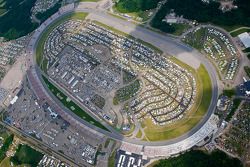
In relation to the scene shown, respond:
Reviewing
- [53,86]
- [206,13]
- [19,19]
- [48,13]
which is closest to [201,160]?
[206,13]

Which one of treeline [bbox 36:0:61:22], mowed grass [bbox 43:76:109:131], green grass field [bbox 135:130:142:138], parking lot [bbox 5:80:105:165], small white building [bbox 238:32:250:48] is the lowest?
parking lot [bbox 5:80:105:165]

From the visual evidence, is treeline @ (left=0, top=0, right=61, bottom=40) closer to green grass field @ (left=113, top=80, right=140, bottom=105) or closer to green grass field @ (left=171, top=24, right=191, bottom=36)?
green grass field @ (left=113, top=80, right=140, bottom=105)

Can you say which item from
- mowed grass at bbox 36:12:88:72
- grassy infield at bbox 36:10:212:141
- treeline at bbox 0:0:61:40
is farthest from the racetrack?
treeline at bbox 0:0:61:40

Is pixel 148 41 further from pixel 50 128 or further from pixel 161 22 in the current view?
pixel 50 128

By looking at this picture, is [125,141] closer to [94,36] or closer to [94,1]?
[94,36]

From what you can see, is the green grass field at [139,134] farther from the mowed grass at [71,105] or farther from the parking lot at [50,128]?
the parking lot at [50,128]

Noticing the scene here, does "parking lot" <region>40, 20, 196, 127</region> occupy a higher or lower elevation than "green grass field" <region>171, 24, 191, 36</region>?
lower

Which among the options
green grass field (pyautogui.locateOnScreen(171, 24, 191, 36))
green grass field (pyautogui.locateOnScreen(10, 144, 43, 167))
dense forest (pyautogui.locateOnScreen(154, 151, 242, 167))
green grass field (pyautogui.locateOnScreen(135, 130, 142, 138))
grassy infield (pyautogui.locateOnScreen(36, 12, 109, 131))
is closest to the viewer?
dense forest (pyautogui.locateOnScreen(154, 151, 242, 167))
